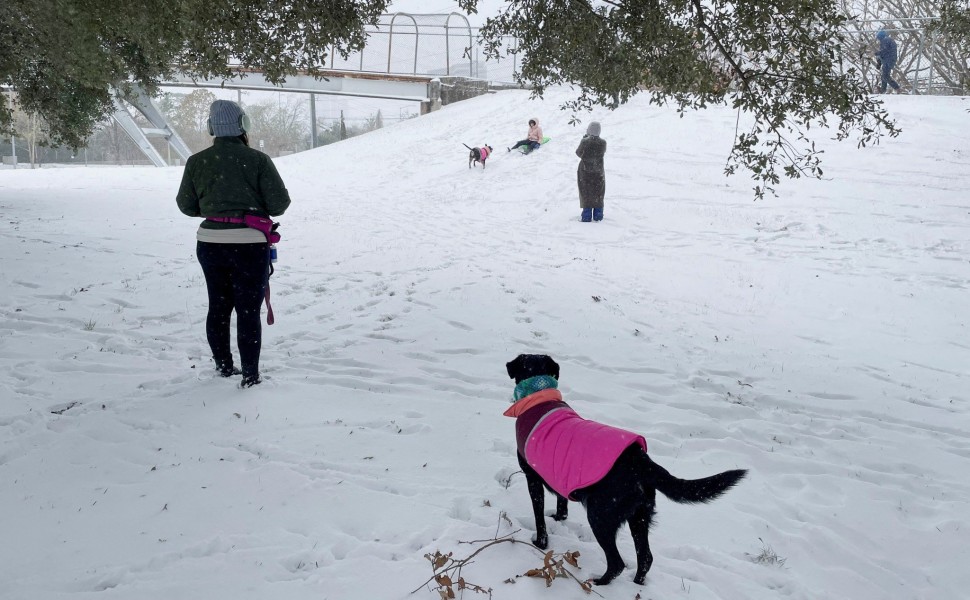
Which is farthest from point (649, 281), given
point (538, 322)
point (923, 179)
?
point (923, 179)

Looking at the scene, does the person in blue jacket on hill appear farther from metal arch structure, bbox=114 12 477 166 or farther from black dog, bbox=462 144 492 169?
metal arch structure, bbox=114 12 477 166

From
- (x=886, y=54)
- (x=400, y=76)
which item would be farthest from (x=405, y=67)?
(x=886, y=54)

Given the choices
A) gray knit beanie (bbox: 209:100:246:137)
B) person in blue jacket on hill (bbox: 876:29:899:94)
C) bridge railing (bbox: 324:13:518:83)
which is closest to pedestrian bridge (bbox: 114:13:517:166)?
bridge railing (bbox: 324:13:518:83)

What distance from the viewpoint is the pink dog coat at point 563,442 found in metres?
2.26

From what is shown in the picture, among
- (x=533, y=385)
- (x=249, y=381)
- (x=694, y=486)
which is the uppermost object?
(x=533, y=385)

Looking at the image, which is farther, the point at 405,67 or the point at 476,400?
the point at 405,67

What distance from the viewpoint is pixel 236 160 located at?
3.71 meters

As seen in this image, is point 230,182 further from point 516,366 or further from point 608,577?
point 608,577

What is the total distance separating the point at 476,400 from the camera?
4168 millimetres

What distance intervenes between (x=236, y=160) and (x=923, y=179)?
12.9 m

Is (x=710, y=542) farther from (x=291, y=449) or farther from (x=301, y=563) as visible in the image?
(x=291, y=449)

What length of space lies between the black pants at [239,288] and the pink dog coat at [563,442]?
223 centimetres

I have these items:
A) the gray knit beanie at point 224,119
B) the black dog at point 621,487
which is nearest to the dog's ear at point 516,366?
the black dog at point 621,487

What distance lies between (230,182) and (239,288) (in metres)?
0.73
